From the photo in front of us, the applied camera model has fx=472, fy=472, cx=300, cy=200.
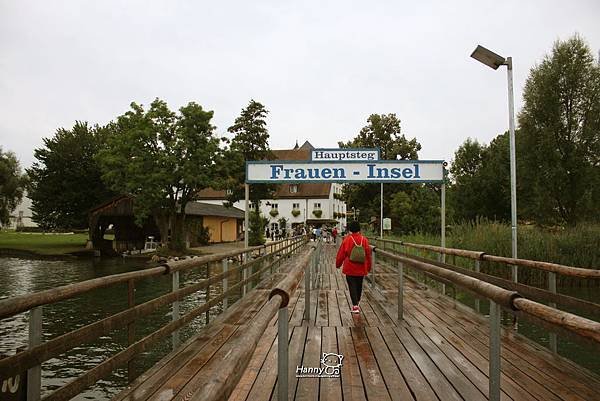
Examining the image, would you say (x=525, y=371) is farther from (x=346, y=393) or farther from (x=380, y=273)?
(x=380, y=273)

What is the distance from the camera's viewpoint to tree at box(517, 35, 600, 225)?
Result: 94.7 feet

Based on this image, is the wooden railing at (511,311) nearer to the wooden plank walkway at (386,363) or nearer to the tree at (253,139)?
the wooden plank walkway at (386,363)

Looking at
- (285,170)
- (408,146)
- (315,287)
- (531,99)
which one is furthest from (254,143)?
(315,287)

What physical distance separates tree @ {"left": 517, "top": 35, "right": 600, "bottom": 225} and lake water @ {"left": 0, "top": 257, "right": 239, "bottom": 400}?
2241 centimetres

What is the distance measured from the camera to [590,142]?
29000 millimetres

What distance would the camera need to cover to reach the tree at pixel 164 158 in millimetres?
30812

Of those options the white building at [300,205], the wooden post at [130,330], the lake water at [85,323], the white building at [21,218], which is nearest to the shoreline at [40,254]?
the lake water at [85,323]

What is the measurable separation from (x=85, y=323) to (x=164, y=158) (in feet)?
64.8

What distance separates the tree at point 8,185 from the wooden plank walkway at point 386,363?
50104mm

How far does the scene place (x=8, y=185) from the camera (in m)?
49.8

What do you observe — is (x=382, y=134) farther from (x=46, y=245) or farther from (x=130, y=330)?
(x=130, y=330)

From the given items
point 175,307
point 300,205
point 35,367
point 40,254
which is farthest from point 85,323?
point 300,205

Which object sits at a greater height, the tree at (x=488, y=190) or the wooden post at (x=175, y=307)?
the tree at (x=488, y=190)

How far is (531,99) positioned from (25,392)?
33.0 metres
